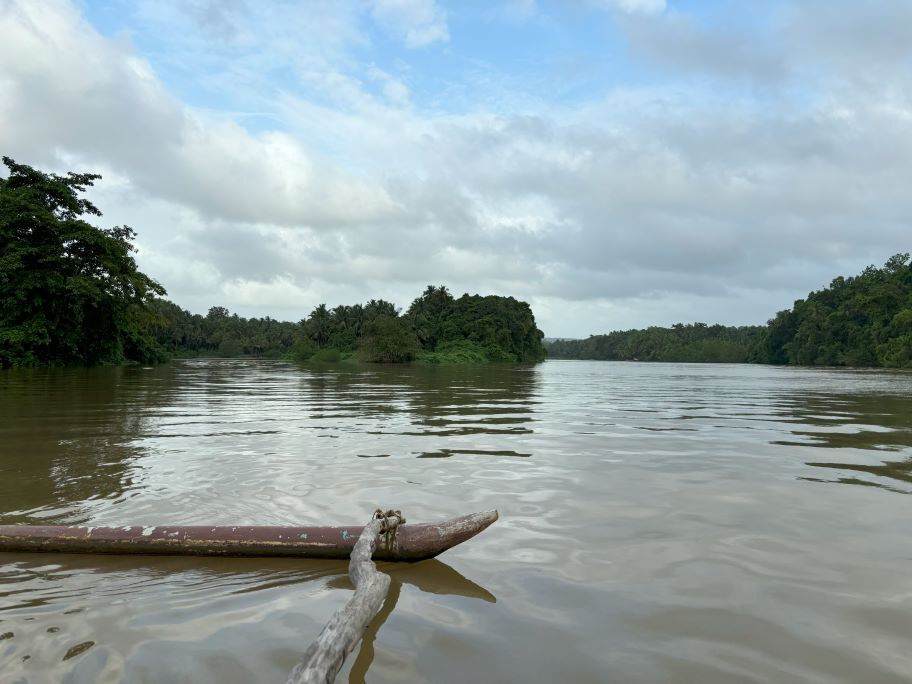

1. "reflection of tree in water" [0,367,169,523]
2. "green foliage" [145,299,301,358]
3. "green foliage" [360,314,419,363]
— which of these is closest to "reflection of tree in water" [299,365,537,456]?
"reflection of tree in water" [0,367,169,523]

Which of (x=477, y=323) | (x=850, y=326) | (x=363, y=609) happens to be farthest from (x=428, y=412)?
(x=850, y=326)

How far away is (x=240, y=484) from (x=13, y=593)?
2.76m

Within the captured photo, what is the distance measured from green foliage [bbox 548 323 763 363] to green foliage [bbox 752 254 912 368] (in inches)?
746

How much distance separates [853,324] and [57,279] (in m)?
110

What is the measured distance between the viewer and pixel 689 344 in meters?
160

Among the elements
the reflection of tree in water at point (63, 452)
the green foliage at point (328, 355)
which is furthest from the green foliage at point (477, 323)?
the reflection of tree in water at point (63, 452)

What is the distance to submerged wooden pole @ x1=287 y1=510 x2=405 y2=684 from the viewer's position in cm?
217

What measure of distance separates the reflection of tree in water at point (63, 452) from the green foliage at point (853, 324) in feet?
297

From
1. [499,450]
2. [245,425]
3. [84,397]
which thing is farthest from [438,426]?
[84,397]

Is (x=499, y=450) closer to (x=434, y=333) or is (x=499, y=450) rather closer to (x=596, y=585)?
(x=596, y=585)

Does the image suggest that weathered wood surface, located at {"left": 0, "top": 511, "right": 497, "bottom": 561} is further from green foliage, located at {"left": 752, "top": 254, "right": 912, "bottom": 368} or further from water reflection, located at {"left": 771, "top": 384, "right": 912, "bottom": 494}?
green foliage, located at {"left": 752, "top": 254, "right": 912, "bottom": 368}

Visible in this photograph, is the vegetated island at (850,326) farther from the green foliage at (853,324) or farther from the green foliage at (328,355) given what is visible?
the green foliage at (328,355)

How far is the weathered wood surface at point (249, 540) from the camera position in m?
3.80

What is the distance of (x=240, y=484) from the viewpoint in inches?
240
